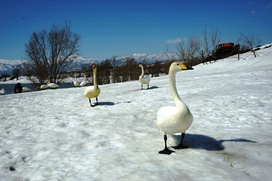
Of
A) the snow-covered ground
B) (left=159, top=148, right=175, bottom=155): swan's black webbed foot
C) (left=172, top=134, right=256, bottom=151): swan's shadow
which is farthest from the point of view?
(left=172, top=134, right=256, bottom=151): swan's shadow

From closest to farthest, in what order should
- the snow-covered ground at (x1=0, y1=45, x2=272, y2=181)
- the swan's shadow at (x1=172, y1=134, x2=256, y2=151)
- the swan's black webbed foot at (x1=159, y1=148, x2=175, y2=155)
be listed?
the snow-covered ground at (x1=0, y1=45, x2=272, y2=181)
the swan's black webbed foot at (x1=159, y1=148, x2=175, y2=155)
the swan's shadow at (x1=172, y1=134, x2=256, y2=151)

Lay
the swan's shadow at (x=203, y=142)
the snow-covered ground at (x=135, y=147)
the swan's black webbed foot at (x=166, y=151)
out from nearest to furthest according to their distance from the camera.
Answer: the snow-covered ground at (x=135, y=147)
the swan's black webbed foot at (x=166, y=151)
the swan's shadow at (x=203, y=142)

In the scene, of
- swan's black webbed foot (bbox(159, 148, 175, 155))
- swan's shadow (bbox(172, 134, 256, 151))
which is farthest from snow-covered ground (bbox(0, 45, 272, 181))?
swan's black webbed foot (bbox(159, 148, 175, 155))

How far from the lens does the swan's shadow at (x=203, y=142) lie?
4524 millimetres

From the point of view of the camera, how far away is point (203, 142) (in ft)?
15.7

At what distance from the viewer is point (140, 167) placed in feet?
12.3

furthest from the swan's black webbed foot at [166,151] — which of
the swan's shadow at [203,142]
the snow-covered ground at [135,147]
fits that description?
the swan's shadow at [203,142]

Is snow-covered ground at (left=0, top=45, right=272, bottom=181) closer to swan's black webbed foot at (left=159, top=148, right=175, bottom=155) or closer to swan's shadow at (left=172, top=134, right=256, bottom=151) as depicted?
swan's shadow at (left=172, top=134, right=256, bottom=151)

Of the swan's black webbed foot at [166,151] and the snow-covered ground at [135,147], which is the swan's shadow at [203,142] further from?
the swan's black webbed foot at [166,151]

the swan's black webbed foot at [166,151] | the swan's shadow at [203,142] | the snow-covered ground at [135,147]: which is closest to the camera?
the snow-covered ground at [135,147]

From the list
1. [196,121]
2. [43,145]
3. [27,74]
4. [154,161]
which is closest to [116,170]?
[154,161]

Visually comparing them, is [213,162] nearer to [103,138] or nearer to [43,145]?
[103,138]

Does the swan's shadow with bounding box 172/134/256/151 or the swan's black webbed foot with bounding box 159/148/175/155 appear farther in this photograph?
the swan's shadow with bounding box 172/134/256/151

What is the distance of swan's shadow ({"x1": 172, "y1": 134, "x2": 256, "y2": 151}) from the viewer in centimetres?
452
